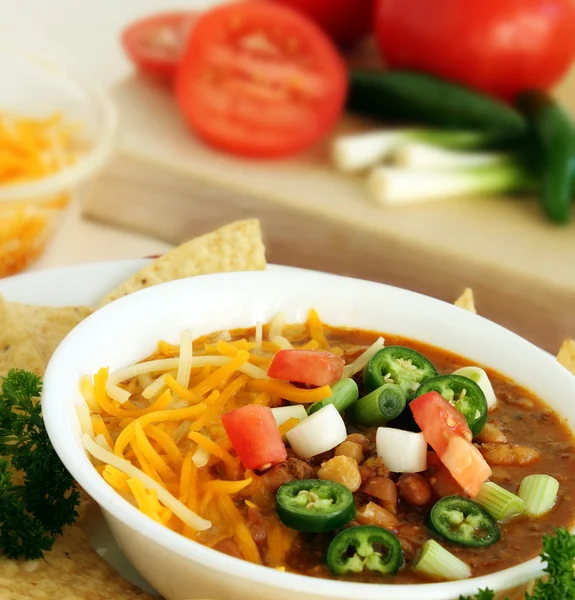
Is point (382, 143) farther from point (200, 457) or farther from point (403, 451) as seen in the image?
point (200, 457)

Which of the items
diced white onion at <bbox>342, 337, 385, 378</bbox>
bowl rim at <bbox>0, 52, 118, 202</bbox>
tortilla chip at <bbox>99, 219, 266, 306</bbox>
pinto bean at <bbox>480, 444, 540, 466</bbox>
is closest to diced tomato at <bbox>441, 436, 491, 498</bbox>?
pinto bean at <bbox>480, 444, 540, 466</bbox>

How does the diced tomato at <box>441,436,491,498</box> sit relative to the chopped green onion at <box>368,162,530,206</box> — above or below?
above

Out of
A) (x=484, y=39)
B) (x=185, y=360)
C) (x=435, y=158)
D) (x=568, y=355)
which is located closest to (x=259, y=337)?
(x=185, y=360)

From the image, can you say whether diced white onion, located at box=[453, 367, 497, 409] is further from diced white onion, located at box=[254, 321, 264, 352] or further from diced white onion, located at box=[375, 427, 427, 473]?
diced white onion, located at box=[254, 321, 264, 352]

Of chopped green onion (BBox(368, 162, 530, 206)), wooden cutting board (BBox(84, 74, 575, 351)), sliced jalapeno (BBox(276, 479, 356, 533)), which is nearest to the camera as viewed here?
sliced jalapeno (BBox(276, 479, 356, 533))

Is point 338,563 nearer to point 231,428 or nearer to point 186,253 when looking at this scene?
point 231,428
